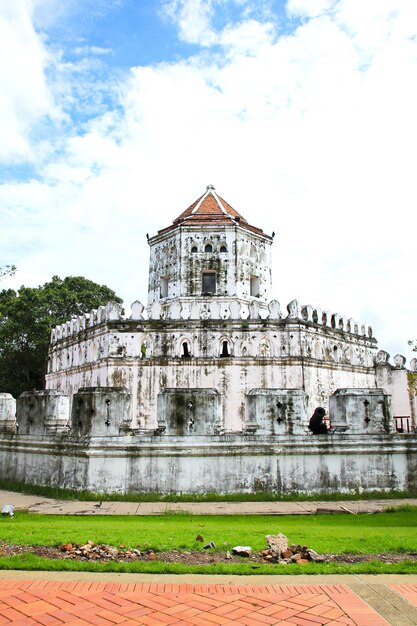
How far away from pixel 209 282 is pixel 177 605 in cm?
2276

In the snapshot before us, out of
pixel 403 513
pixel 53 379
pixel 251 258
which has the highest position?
pixel 251 258

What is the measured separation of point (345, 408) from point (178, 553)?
24.2 ft

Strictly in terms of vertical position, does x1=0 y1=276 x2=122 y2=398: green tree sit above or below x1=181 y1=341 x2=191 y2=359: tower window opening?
above

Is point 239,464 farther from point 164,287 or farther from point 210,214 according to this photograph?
point 210,214

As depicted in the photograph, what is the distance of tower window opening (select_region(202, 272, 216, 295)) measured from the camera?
87.1ft

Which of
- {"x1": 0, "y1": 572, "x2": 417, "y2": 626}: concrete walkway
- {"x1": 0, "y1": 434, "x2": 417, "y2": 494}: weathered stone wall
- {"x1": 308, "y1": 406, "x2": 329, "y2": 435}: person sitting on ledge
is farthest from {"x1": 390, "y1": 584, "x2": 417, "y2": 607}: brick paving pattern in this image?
{"x1": 308, "y1": 406, "x2": 329, "y2": 435}: person sitting on ledge

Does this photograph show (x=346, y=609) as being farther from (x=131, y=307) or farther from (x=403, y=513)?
(x=131, y=307)

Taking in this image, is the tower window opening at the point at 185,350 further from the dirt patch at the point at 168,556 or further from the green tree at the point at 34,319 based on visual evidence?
the dirt patch at the point at 168,556

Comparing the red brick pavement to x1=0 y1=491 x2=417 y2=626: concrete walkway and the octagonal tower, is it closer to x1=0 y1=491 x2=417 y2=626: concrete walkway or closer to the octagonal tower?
x1=0 y1=491 x2=417 y2=626: concrete walkway

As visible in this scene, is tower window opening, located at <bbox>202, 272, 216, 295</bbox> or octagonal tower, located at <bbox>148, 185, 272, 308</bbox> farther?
tower window opening, located at <bbox>202, 272, 216, 295</bbox>

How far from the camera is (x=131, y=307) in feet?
76.8

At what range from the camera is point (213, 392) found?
11828 mm

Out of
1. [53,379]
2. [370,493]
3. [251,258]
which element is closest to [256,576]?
[370,493]

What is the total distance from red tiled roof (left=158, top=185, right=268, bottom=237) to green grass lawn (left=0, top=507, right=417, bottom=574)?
65.3 ft
